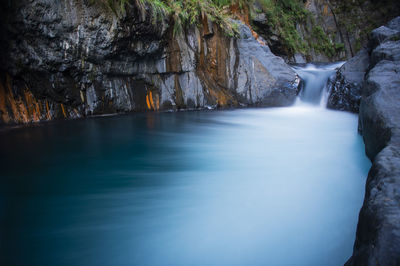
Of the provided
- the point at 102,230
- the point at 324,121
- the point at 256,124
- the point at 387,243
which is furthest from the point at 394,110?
the point at 324,121

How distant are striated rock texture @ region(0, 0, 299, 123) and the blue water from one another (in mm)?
1334

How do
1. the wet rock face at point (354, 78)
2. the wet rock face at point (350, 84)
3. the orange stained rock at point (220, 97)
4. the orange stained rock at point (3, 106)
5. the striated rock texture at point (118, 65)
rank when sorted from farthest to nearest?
the orange stained rock at point (220, 97)
the wet rock face at point (350, 84)
the wet rock face at point (354, 78)
the striated rock texture at point (118, 65)
the orange stained rock at point (3, 106)

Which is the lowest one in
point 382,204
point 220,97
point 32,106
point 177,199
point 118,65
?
point 177,199

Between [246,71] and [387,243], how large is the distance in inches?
291

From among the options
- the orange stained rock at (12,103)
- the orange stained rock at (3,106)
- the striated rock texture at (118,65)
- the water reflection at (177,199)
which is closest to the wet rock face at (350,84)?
the striated rock texture at (118,65)

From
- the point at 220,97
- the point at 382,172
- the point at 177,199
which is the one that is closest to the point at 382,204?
the point at 382,172

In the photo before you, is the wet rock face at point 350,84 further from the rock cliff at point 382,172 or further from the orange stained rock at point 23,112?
the orange stained rock at point 23,112

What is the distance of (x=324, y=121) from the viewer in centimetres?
588

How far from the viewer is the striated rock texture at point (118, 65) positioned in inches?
190

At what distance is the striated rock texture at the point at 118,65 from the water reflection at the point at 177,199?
54.1 inches

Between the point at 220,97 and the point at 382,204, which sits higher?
the point at 220,97

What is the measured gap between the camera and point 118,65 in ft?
20.0

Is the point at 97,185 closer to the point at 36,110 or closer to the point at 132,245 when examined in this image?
the point at 132,245

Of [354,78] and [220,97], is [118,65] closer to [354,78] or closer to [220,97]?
[220,97]
